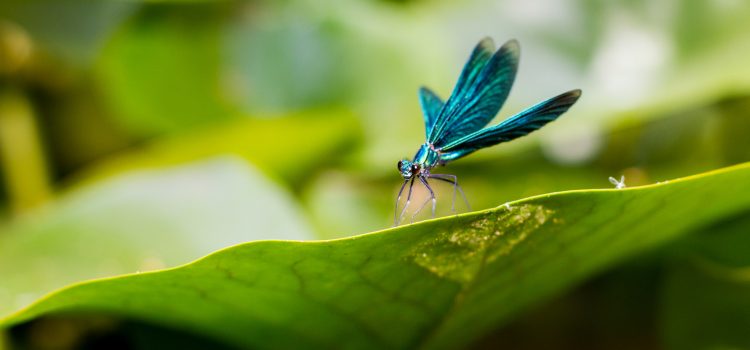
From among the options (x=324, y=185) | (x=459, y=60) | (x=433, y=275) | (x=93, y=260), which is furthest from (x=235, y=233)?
(x=459, y=60)

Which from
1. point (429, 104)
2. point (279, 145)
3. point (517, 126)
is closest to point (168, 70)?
point (279, 145)

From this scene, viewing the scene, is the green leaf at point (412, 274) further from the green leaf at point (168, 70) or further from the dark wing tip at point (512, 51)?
the green leaf at point (168, 70)

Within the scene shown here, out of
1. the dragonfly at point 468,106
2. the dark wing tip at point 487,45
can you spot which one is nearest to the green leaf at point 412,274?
the dragonfly at point 468,106

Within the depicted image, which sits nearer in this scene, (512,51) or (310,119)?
(512,51)

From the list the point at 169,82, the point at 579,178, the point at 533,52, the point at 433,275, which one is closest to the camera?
the point at 433,275

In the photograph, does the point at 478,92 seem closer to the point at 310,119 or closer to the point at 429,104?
the point at 429,104

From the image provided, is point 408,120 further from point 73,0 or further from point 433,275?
point 73,0

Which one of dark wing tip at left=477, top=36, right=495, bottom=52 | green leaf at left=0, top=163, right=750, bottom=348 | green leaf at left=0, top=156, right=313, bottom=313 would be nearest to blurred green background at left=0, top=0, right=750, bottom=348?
green leaf at left=0, top=156, right=313, bottom=313
